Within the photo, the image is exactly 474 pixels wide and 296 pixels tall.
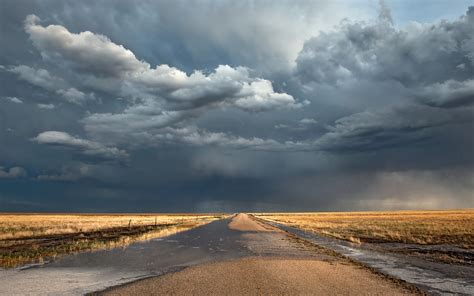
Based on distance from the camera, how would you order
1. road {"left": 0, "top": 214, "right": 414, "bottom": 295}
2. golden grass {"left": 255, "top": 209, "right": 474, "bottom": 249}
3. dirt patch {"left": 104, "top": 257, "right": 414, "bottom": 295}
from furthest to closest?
golden grass {"left": 255, "top": 209, "right": 474, "bottom": 249} < road {"left": 0, "top": 214, "right": 414, "bottom": 295} < dirt patch {"left": 104, "top": 257, "right": 414, "bottom": 295}

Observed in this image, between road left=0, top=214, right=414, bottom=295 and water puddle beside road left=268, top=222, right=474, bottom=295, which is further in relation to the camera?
water puddle beside road left=268, top=222, right=474, bottom=295

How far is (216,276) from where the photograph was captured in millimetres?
14531

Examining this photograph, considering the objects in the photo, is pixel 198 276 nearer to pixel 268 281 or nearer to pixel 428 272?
pixel 268 281

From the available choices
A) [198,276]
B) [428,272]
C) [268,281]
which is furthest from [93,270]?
[428,272]

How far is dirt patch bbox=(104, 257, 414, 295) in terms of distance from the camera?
11797 mm

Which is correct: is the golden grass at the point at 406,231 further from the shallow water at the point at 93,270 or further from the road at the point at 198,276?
the shallow water at the point at 93,270

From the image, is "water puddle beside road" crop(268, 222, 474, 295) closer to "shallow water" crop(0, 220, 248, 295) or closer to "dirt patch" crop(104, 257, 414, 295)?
"dirt patch" crop(104, 257, 414, 295)

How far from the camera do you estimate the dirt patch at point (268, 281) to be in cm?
1180

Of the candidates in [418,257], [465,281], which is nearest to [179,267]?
[465,281]

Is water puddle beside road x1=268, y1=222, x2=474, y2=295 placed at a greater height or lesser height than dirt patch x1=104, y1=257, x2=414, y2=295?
lesser

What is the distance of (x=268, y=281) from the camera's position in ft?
43.8

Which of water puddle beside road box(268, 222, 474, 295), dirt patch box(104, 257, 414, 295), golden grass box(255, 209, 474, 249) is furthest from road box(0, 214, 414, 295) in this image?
golden grass box(255, 209, 474, 249)

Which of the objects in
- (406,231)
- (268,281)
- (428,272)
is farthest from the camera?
(406,231)

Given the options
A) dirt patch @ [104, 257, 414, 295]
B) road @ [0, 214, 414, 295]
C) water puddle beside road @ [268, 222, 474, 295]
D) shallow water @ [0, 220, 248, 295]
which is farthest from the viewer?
water puddle beside road @ [268, 222, 474, 295]
